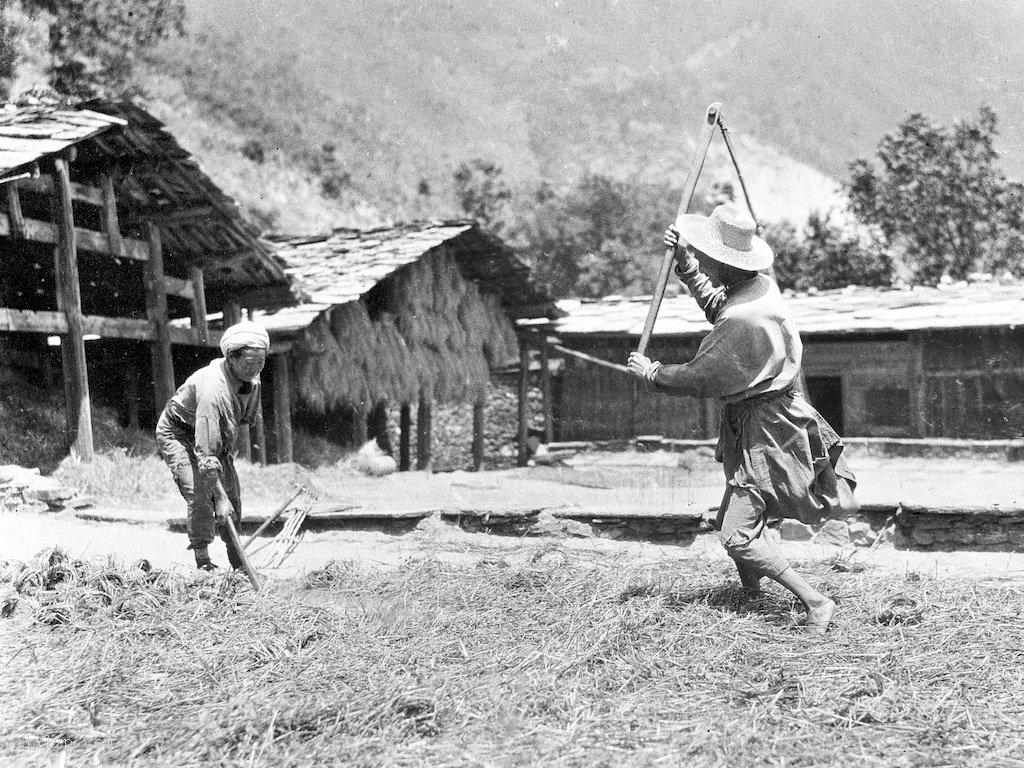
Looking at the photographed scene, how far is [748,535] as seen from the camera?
4.29 m

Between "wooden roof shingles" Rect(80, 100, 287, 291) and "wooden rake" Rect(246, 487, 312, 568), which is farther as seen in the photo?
"wooden roof shingles" Rect(80, 100, 287, 291)

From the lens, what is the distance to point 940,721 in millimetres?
3115

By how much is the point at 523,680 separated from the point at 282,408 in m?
9.93

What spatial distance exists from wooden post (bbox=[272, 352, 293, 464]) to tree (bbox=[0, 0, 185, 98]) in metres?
14.1

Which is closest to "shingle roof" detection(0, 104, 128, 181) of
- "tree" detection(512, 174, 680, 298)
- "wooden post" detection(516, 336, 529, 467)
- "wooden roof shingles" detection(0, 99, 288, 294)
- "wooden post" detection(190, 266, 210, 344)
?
"wooden roof shingles" detection(0, 99, 288, 294)

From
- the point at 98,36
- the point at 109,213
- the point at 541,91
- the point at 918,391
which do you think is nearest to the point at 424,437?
the point at 109,213

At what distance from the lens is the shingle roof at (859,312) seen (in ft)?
51.8

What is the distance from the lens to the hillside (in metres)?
35.5

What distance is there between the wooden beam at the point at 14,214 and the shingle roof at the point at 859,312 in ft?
28.8

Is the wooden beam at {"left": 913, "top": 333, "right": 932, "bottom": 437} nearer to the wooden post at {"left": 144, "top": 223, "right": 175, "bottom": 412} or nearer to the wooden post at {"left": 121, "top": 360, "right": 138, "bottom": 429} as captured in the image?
the wooden post at {"left": 144, "top": 223, "right": 175, "bottom": 412}

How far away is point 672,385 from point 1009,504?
3472 millimetres

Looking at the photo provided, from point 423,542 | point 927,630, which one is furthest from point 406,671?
point 423,542

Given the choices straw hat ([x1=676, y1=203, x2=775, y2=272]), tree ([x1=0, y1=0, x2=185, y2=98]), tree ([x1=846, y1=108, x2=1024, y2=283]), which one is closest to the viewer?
straw hat ([x1=676, y1=203, x2=775, y2=272])

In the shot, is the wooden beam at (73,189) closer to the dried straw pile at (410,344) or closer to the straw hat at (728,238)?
the dried straw pile at (410,344)
